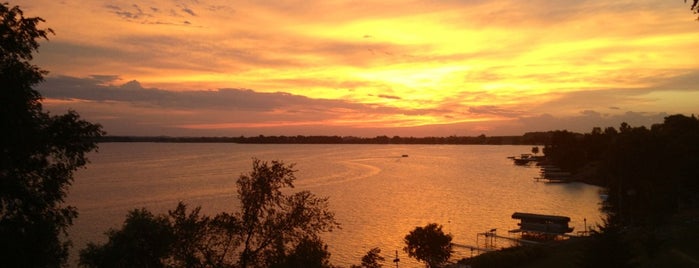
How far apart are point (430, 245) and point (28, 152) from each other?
40833 millimetres

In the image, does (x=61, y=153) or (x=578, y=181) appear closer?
(x=61, y=153)

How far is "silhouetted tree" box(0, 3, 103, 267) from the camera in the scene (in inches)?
442

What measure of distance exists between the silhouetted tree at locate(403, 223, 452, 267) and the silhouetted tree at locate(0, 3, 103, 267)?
39.0m

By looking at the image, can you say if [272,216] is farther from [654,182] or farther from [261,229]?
[654,182]

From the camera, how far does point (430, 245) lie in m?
48.0

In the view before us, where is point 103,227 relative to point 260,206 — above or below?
below

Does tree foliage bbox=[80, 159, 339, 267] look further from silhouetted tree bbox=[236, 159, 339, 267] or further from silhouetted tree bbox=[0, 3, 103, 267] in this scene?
silhouetted tree bbox=[0, 3, 103, 267]

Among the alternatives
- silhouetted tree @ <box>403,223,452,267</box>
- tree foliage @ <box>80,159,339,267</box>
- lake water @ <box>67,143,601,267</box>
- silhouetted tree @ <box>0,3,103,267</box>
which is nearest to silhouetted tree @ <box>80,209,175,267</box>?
tree foliage @ <box>80,159,339,267</box>

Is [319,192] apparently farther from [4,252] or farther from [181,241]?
[4,252]

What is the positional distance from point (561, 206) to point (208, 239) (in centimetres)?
8996

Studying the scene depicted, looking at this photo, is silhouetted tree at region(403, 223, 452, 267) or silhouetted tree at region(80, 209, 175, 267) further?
silhouetted tree at region(403, 223, 452, 267)

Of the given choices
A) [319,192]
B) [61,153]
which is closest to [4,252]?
[61,153]

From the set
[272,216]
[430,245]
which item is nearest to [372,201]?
[430,245]

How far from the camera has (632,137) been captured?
63.3 metres
